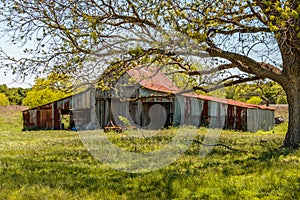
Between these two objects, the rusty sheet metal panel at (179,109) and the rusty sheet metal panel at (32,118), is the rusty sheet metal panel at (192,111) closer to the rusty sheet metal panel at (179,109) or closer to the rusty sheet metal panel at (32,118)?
the rusty sheet metal panel at (179,109)

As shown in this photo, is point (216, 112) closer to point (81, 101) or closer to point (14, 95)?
point (81, 101)

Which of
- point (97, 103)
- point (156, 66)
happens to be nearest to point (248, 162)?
point (156, 66)

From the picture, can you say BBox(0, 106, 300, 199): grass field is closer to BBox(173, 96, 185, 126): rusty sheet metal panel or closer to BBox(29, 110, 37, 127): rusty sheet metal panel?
BBox(173, 96, 185, 126): rusty sheet metal panel

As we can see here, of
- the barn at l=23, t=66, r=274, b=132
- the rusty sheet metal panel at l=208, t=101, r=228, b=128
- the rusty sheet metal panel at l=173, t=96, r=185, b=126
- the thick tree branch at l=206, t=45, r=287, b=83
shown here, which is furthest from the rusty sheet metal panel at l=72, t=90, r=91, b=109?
the thick tree branch at l=206, t=45, r=287, b=83

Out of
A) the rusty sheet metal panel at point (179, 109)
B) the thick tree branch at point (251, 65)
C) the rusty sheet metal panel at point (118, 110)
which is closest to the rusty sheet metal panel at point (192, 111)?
the rusty sheet metal panel at point (179, 109)

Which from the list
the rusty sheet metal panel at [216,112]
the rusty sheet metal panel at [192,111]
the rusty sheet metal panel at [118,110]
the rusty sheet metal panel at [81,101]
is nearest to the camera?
the rusty sheet metal panel at [216,112]

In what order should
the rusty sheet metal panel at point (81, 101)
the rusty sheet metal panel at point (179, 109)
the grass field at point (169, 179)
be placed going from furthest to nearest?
1. the rusty sheet metal panel at point (81, 101)
2. the rusty sheet metal panel at point (179, 109)
3. the grass field at point (169, 179)

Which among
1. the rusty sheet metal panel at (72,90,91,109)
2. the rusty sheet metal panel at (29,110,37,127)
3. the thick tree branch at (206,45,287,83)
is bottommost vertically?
the rusty sheet metal panel at (29,110,37,127)

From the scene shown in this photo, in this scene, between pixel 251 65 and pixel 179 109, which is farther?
pixel 179 109

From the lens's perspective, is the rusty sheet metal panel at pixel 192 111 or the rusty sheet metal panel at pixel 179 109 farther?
the rusty sheet metal panel at pixel 192 111

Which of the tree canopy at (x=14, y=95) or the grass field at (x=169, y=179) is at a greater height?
the tree canopy at (x=14, y=95)

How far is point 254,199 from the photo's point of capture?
Result: 17.9 ft

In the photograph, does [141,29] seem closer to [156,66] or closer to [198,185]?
[156,66]

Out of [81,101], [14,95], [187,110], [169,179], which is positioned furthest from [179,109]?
[14,95]
